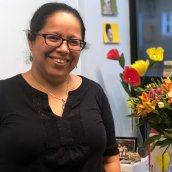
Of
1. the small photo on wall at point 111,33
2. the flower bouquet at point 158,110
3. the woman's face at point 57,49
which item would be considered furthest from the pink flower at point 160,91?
the small photo on wall at point 111,33

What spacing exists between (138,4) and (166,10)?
0.66 feet

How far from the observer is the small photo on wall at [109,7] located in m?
2.38

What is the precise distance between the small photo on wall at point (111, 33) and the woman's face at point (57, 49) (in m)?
1.12

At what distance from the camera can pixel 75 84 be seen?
55.7 inches

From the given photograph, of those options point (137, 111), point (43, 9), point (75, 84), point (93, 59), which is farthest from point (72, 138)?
point (93, 59)

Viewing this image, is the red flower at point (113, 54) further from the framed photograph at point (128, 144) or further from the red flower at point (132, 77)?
the framed photograph at point (128, 144)

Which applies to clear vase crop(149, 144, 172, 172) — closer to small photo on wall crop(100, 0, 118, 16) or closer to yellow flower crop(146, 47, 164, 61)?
yellow flower crop(146, 47, 164, 61)

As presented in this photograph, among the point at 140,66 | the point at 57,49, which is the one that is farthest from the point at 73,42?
the point at 140,66

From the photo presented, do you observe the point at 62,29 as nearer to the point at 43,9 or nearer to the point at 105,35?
the point at 43,9

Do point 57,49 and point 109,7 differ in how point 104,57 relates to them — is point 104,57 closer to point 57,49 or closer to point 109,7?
point 109,7

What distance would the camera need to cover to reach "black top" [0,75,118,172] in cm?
121

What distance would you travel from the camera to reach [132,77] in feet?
6.63

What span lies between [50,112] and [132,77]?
86 cm

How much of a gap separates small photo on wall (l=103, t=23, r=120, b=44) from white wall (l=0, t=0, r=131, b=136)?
0.09 ft
